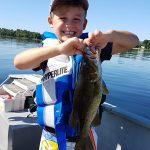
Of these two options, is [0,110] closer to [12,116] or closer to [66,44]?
[12,116]

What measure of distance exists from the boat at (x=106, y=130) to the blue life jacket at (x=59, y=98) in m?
1.06

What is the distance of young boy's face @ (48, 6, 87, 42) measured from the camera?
288 centimetres

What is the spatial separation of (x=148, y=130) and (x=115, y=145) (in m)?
0.75

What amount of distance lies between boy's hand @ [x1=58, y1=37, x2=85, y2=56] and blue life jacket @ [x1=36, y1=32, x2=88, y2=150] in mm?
511

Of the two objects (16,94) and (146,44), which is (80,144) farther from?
(146,44)

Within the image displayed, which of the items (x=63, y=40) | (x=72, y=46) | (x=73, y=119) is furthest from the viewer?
(x=63, y=40)

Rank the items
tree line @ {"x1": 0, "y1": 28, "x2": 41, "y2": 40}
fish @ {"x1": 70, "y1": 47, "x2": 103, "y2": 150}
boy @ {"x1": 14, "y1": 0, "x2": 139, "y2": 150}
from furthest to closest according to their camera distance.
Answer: tree line @ {"x1": 0, "y1": 28, "x2": 41, "y2": 40} → boy @ {"x1": 14, "y1": 0, "x2": 139, "y2": 150} → fish @ {"x1": 70, "y1": 47, "x2": 103, "y2": 150}

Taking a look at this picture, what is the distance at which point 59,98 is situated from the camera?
9.49 feet

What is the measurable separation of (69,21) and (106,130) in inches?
89.4

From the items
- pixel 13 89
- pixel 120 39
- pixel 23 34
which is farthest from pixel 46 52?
pixel 23 34

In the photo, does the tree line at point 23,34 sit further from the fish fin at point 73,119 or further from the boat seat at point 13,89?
the fish fin at point 73,119

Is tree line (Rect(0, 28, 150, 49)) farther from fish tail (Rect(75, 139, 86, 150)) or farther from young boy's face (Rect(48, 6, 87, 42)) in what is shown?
fish tail (Rect(75, 139, 86, 150))

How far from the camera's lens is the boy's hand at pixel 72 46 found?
7.44 ft

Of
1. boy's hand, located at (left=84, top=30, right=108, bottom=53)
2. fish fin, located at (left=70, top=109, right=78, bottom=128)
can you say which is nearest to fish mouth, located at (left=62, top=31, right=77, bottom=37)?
boy's hand, located at (left=84, top=30, right=108, bottom=53)
